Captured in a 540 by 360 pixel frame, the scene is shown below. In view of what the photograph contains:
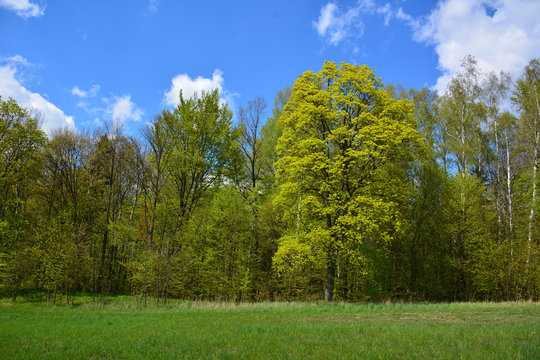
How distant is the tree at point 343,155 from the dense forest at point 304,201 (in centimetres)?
10

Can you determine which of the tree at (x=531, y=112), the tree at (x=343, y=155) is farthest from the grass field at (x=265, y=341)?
the tree at (x=531, y=112)

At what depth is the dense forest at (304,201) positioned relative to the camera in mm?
17219

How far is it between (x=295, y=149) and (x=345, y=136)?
115 inches

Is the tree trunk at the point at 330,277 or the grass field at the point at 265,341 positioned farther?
the tree trunk at the point at 330,277

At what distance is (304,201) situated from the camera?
664 inches

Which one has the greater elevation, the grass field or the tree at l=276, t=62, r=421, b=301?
the tree at l=276, t=62, r=421, b=301

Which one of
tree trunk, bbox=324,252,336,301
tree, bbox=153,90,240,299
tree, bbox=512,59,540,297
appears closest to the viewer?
tree trunk, bbox=324,252,336,301

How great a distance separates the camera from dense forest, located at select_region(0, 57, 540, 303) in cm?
1722

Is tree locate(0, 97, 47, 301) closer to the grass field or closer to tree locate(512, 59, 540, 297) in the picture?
the grass field

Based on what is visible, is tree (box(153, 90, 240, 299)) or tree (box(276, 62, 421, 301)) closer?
tree (box(276, 62, 421, 301))

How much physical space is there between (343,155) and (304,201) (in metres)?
3.44

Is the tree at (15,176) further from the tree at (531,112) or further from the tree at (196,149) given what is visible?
the tree at (531,112)

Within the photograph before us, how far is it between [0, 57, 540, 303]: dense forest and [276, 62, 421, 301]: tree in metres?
0.10

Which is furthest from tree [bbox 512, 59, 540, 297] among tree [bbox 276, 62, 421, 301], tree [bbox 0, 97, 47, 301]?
tree [bbox 0, 97, 47, 301]
